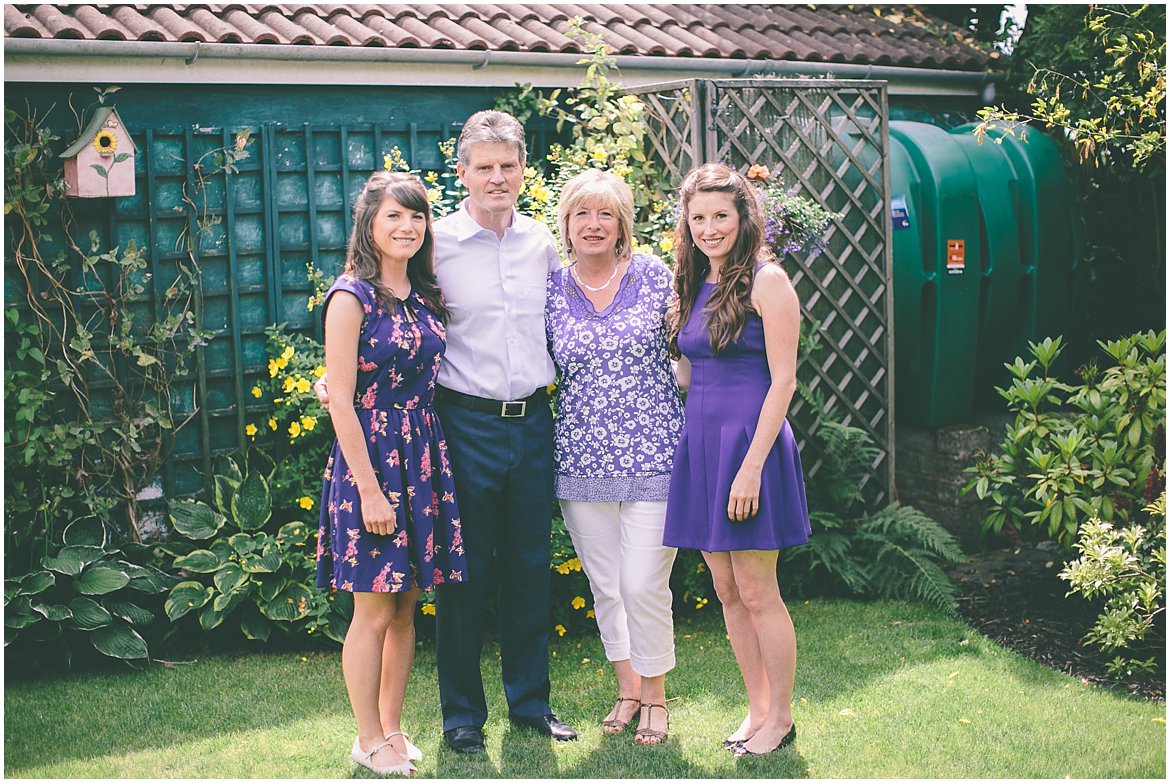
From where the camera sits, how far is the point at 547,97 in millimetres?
6160

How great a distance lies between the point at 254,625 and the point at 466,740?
4.75ft

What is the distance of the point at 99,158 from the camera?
15.7 feet

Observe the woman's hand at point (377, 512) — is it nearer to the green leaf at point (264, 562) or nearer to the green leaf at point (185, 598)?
the green leaf at point (264, 562)

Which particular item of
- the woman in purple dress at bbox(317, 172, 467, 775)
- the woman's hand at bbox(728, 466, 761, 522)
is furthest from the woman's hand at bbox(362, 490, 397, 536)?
the woman's hand at bbox(728, 466, 761, 522)

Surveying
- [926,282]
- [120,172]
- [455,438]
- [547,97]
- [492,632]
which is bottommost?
Result: [492,632]

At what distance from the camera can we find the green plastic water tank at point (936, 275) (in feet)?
20.2

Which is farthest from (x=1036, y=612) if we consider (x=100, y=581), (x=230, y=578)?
(x=100, y=581)

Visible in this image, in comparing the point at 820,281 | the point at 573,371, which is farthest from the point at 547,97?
the point at 573,371

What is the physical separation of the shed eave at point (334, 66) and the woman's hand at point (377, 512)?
261 centimetres

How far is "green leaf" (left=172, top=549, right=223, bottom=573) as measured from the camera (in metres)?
4.84

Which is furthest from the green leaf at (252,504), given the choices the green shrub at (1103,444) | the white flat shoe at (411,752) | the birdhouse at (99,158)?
the green shrub at (1103,444)

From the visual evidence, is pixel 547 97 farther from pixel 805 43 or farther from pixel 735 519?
pixel 735 519

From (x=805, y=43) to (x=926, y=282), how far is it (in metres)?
1.77

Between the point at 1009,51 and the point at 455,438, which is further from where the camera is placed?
the point at 1009,51
